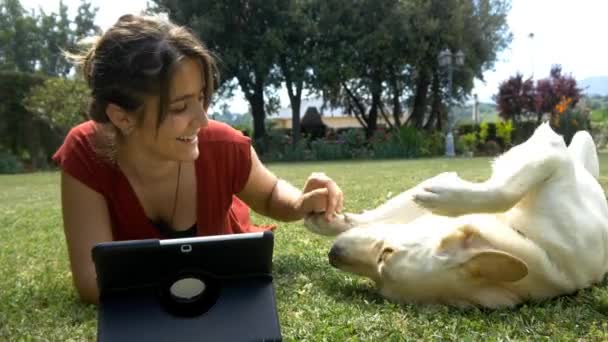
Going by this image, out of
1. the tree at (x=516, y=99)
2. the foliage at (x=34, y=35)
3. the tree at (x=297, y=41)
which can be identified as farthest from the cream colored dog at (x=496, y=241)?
the foliage at (x=34, y=35)

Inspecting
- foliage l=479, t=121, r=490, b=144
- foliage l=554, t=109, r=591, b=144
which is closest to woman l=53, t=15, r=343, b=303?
foliage l=554, t=109, r=591, b=144

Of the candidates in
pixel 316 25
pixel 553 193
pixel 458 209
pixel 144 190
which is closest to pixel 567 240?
pixel 553 193

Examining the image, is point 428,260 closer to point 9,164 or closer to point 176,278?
point 176,278

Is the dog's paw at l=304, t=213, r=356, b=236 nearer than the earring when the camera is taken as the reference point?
No

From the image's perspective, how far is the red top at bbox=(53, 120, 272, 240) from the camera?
2068mm

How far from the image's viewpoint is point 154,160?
82.8 inches

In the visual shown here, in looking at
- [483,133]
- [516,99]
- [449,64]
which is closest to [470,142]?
[483,133]

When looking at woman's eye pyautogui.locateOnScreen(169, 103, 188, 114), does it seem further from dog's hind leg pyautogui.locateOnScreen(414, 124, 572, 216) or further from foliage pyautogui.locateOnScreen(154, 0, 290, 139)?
foliage pyautogui.locateOnScreen(154, 0, 290, 139)

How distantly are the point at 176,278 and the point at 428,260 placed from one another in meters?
0.72

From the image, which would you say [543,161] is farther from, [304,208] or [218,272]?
[218,272]

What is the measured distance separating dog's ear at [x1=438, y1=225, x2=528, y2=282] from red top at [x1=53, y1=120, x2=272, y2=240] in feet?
3.08

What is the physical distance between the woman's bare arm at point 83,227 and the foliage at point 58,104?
44.3 feet

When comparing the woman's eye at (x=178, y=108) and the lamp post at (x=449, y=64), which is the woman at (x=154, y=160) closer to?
the woman's eye at (x=178, y=108)

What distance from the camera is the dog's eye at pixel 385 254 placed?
1726 mm
